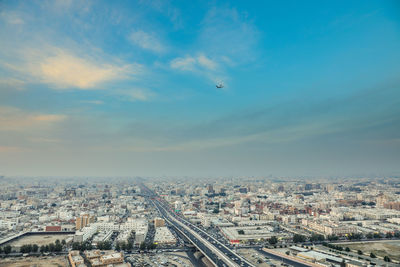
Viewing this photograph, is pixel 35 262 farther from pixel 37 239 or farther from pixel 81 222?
pixel 81 222

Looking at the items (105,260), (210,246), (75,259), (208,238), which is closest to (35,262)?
(75,259)

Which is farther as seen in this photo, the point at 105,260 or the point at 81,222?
the point at 81,222

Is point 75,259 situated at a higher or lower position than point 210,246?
higher

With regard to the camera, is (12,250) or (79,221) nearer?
(12,250)

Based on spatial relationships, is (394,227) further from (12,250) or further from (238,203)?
(12,250)

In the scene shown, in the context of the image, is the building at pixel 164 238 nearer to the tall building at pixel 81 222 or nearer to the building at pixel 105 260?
the building at pixel 105 260

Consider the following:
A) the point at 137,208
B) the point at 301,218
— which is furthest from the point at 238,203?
the point at 137,208

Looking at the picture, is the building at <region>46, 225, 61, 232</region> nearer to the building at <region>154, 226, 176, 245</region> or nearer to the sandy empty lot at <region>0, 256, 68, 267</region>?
the sandy empty lot at <region>0, 256, 68, 267</region>

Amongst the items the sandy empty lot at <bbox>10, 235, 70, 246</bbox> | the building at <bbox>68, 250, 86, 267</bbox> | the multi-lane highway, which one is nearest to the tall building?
the sandy empty lot at <bbox>10, 235, 70, 246</bbox>
